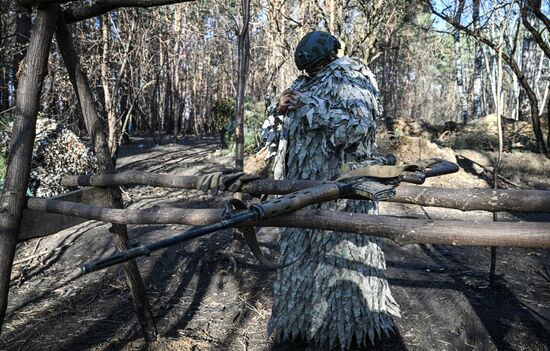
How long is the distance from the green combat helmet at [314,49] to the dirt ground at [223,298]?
1897 mm

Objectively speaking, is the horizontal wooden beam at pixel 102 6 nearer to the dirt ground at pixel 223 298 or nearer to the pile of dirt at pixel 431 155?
the dirt ground at pixel 223 298

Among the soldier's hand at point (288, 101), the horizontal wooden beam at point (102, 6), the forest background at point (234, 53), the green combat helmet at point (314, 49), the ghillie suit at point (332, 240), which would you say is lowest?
the ghillie suit at point (332, 240)

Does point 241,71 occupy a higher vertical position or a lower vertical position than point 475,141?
higher

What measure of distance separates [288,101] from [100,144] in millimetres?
1313

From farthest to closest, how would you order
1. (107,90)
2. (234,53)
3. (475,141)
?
1. (234,53)
2. (475,141)
3. (107,90)

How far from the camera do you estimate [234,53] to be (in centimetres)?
2266

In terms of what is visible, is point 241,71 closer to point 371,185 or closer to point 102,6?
point 102,6

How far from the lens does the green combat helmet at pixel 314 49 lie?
8.82 feet

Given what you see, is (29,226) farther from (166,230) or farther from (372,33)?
(372,33)

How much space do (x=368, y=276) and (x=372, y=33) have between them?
8.33 metres

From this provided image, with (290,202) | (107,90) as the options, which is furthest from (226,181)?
(107,90)

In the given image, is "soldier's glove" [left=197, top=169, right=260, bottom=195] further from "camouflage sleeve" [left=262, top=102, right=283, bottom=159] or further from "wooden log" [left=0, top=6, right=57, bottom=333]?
"wooden log" [left=0, top=6, right=57, bottom=333]

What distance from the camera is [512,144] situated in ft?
33.9

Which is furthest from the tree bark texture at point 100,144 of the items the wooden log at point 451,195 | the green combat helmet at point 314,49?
the green combat helmet at point 314,49
